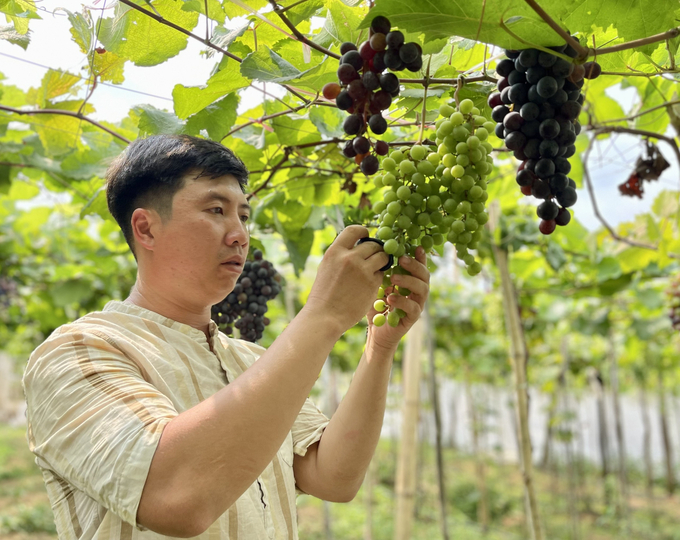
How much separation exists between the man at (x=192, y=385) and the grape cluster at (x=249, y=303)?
18.2 inches

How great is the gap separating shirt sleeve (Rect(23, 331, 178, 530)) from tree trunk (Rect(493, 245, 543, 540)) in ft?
7.02

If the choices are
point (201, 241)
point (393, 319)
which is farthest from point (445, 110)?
point (201, 241)

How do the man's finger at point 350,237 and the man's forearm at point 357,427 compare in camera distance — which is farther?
the man's forearm at point 357,427

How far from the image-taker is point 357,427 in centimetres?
131

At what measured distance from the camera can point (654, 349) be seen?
31.0 feet

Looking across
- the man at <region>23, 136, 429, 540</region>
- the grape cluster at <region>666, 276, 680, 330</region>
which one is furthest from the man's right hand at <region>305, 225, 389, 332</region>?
the grape cluster at <region>666, 276, 680, 330</region>

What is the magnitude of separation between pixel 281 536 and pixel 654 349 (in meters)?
9.74

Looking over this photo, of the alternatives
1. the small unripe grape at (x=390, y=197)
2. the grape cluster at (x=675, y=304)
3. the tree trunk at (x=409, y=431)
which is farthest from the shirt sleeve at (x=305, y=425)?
the grape cluster at (x=675, y=304)

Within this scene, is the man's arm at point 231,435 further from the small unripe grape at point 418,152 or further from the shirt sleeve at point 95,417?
the small unripe grape at point 418,152

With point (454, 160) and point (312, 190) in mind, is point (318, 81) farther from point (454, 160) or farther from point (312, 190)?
point (312, 190)

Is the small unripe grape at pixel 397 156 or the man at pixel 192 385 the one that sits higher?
the small unripe grape at pixel 397 156

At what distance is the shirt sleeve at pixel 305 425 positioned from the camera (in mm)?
1424

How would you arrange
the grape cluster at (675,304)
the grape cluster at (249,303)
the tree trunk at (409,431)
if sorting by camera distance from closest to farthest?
the grape cluster at (249,303)
the grape cluster at (675,304)
the tree trunk at (409,431)

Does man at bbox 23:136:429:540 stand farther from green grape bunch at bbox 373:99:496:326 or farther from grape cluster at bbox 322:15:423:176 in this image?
grape cluster at bbox 322:15:423:176
